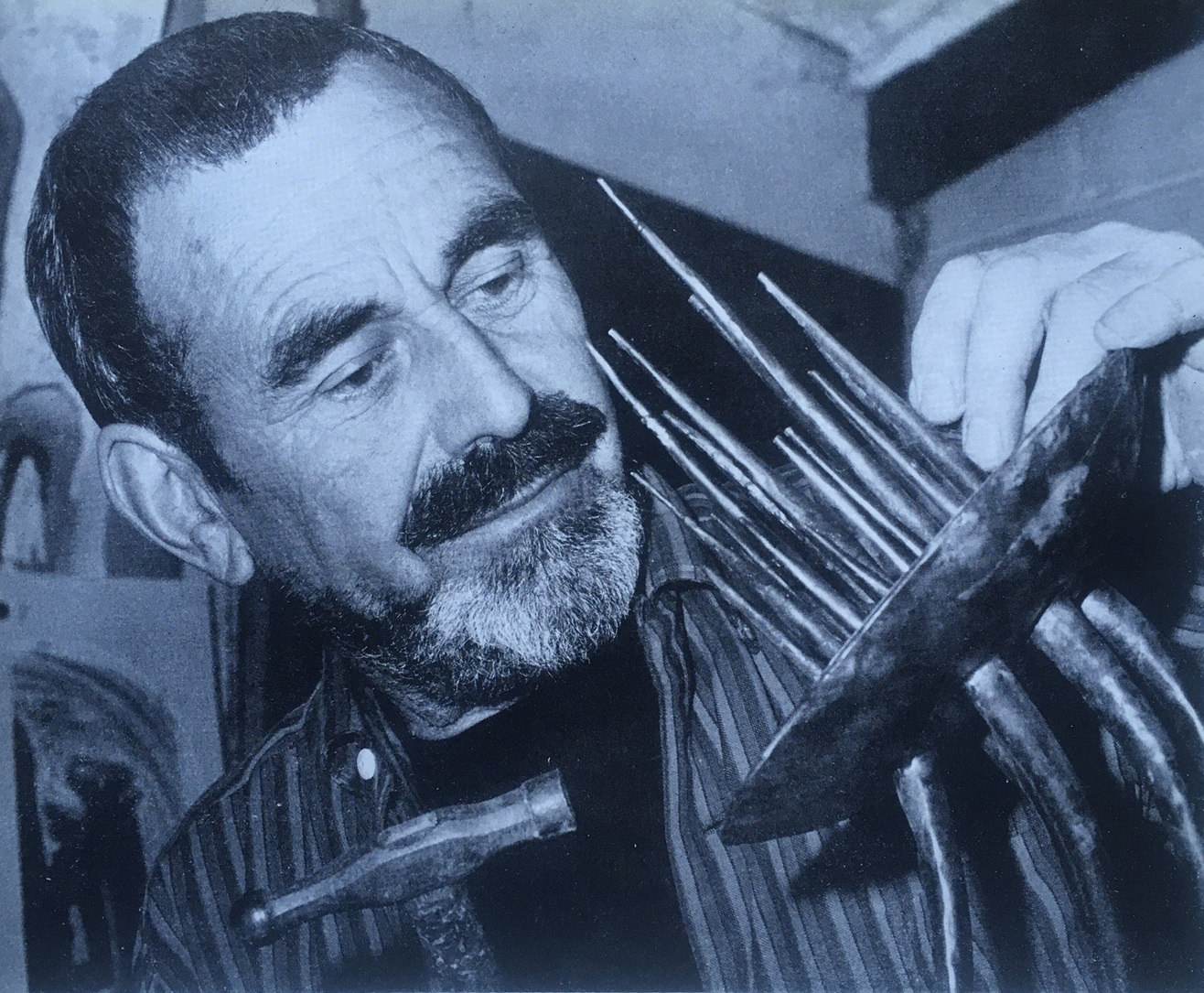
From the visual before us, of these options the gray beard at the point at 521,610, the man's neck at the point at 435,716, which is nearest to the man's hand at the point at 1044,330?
the gray beard at the point at 521,610

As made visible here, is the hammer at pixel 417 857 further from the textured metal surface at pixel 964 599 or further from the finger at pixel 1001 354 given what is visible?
the finger at pixel 1001 354

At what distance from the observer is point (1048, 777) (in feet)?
1.55

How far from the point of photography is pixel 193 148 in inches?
28.3

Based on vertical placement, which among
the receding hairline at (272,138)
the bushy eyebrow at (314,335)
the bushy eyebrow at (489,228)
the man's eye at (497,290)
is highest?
the receding hairline at (272,138)

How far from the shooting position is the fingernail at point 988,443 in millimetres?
630

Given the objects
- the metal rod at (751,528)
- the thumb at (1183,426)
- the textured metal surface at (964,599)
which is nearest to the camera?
the textured metal surface at (964,599)

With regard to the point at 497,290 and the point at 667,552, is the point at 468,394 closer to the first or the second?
the point at 497,290

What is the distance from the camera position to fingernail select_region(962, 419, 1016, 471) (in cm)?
63

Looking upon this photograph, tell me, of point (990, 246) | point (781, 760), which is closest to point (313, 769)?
point (781, 760)

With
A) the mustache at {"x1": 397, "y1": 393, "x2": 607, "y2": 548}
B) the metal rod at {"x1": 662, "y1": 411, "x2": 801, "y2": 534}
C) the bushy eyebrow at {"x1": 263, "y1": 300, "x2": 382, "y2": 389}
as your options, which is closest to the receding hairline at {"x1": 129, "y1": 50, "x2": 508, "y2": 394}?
the bushy eyebrow at {"x1": 263, "y1": 300, "x2": 382, "y2": 389}

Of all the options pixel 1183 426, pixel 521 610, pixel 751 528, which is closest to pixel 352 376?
pixel 521 610

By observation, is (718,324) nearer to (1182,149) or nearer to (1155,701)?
(1155,701)

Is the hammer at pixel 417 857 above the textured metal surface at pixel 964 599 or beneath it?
beneath

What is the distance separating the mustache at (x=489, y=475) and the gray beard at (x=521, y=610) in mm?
41
